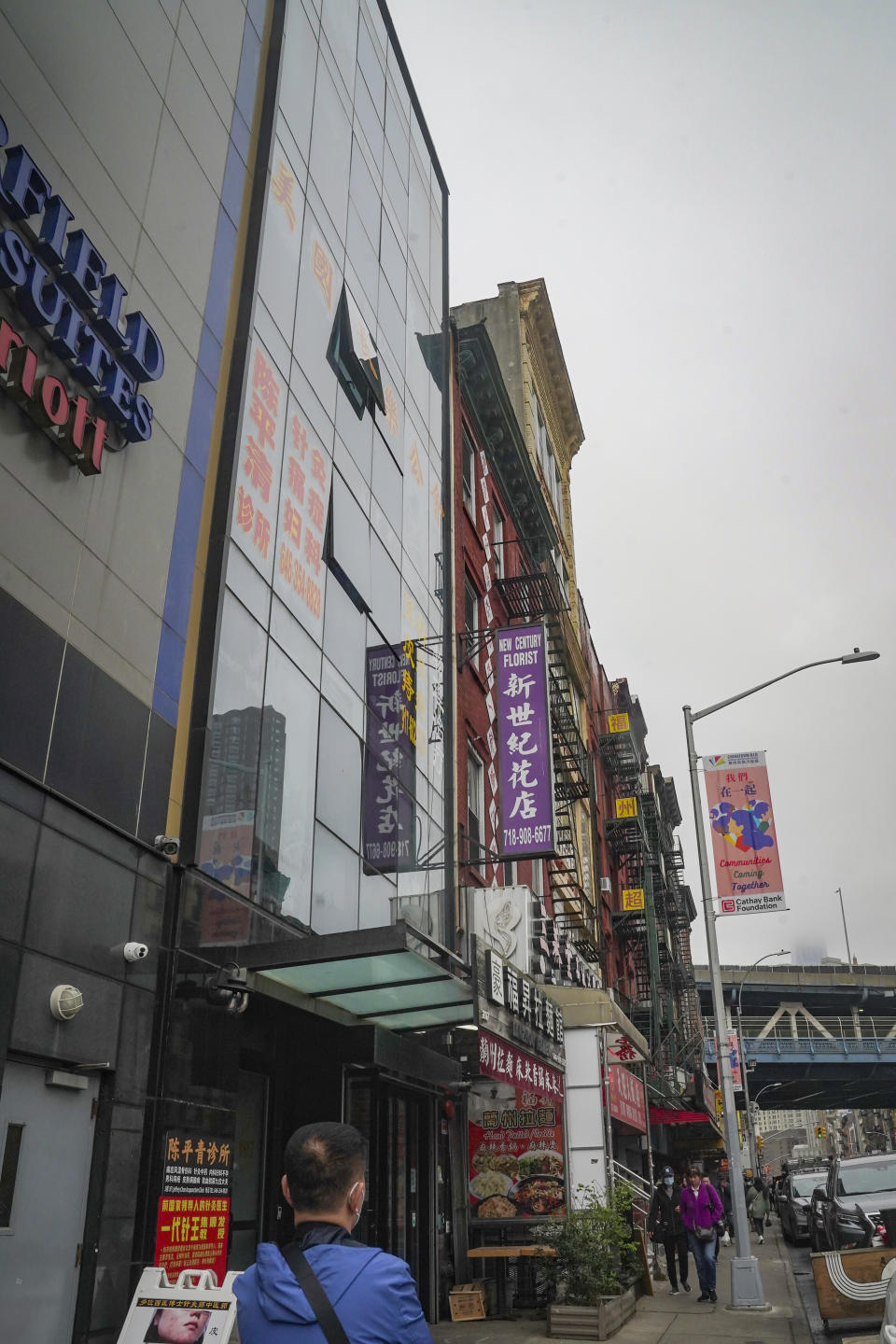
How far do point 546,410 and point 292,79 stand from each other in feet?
82.5

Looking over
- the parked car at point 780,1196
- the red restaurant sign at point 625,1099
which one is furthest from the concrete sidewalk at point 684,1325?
the parked car at point 780,1196

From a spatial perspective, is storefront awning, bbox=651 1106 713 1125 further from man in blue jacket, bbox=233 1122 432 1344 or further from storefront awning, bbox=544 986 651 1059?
man in blue jacket, bbox=233 1122 432 1344

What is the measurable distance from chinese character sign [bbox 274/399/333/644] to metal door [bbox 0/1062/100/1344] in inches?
257

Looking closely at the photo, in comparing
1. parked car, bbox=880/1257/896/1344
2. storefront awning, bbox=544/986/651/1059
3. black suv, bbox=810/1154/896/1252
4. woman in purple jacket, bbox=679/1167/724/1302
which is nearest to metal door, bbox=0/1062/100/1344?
parked car, bbox=880/1257/896/1344

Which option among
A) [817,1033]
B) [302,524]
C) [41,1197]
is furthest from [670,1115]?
[817,1033]

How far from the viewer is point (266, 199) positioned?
14188 mm

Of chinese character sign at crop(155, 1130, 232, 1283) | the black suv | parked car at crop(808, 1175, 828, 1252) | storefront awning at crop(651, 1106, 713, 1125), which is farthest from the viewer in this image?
storefront awning at crop(651, 1106, 713, 1125)

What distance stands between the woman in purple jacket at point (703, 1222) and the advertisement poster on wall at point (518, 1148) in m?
2.26

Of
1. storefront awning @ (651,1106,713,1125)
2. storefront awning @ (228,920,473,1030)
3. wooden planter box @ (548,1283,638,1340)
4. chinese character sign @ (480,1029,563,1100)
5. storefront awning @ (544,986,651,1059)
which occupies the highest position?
storefront awning @ (544,986,651,1059)

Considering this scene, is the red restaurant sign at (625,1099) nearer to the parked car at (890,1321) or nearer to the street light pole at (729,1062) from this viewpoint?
the street light pole at (729,1062)

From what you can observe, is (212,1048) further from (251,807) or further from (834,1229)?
(834,1229)

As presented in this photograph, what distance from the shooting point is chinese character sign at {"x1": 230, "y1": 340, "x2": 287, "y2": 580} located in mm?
12523

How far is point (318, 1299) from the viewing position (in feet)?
→ 10.6

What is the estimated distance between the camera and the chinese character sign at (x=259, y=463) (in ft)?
41.1
